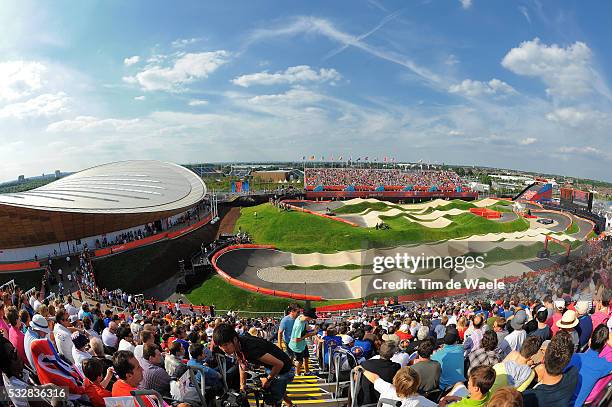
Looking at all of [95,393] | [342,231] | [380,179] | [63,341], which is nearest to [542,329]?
[95,393]

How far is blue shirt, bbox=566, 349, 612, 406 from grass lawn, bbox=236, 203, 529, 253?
2826 cm

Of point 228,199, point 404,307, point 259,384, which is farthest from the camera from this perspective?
point 228,199

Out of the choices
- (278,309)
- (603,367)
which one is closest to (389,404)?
(603,367)

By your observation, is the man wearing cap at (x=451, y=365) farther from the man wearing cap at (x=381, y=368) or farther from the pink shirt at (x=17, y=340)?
the pink shirt at (x=17, y=340)

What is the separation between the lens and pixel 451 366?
16.8 feet

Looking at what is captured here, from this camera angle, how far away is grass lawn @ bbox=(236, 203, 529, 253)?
3397 centimetres

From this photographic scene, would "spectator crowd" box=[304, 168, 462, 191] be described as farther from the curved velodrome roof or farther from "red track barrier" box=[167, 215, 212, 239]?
"red track barrier" box=[167, 215, 212, 239]

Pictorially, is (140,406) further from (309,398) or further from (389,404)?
(309,398)

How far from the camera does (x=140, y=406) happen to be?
363 cm

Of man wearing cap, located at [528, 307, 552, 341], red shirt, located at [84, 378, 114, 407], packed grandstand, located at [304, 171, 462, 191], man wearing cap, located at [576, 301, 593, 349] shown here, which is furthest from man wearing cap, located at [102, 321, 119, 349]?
packed grandstand, located at [304, 171, 462, 191]

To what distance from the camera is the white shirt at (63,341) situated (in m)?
5.90

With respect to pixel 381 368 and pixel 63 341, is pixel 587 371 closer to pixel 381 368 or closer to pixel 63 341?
pixel 381 368

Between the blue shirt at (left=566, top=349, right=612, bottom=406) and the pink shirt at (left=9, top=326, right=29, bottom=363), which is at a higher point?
the blue shirt at (left=566, top=349, right=612, bottom=406)

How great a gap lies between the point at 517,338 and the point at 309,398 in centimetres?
400
